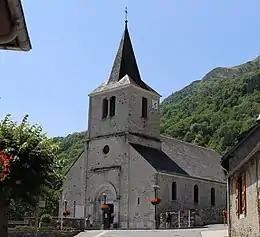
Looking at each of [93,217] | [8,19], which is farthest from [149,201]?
[8,19]

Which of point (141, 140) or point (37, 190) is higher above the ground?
point (141, 140)

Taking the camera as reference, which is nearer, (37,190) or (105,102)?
(37,190)

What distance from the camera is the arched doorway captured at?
4062 cm

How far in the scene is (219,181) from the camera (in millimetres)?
46875

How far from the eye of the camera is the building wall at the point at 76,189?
143 feet

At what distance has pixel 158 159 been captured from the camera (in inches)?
1649

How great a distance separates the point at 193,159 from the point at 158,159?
7699mm

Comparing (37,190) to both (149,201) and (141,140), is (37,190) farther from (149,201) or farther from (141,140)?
(141,140)

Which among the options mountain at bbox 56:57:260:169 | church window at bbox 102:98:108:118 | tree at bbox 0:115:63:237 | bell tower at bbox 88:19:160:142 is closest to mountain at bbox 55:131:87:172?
mountain at bbox 56:57:260:169

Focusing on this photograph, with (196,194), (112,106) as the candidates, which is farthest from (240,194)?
(112,106)

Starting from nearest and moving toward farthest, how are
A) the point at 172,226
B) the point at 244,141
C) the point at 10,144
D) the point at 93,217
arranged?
the point at 244,141, the point at 10,144, the point at 172,226, the point at 93,217

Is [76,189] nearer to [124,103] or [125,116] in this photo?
[125,116]

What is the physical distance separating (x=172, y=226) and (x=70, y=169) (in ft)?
44.3

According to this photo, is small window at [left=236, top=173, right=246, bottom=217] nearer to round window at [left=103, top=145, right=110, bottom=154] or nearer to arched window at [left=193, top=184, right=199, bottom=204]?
arched window at [left=193, top=184, right=199, bottom=204]
